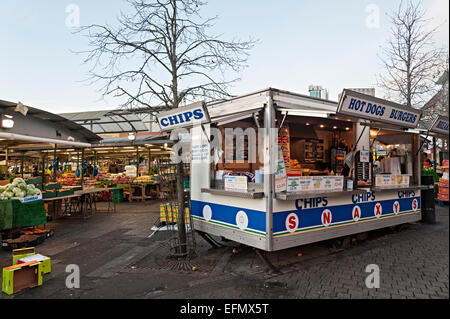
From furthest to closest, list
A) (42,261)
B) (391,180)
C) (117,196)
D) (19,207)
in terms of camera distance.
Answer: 1. (117,196)
2. (19,207)
3. (391,180)
4. (42,261)

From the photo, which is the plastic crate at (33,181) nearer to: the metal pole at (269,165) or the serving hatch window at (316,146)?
the serving hatch window at (316,146)

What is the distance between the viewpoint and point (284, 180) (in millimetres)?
4996

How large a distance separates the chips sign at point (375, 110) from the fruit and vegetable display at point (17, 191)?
779 cm

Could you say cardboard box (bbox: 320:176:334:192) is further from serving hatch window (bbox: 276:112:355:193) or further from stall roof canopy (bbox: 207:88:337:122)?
serving hatch window (bbox: 276:112:355:193)

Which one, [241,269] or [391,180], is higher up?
[391,180]

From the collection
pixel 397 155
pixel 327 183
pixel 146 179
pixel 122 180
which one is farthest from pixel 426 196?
pixel 122 180

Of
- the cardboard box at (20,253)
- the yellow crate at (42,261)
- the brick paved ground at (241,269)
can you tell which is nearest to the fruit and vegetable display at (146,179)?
the brick paved ground at (241,269)

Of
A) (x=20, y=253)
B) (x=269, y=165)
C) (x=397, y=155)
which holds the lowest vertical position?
(x=20, y=253)

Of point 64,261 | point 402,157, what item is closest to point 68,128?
point 64,261

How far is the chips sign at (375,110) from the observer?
484cm

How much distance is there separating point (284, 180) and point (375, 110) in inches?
88.8

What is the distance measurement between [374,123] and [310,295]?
13.0 feet

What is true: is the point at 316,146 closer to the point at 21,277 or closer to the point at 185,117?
the point at 185,117
